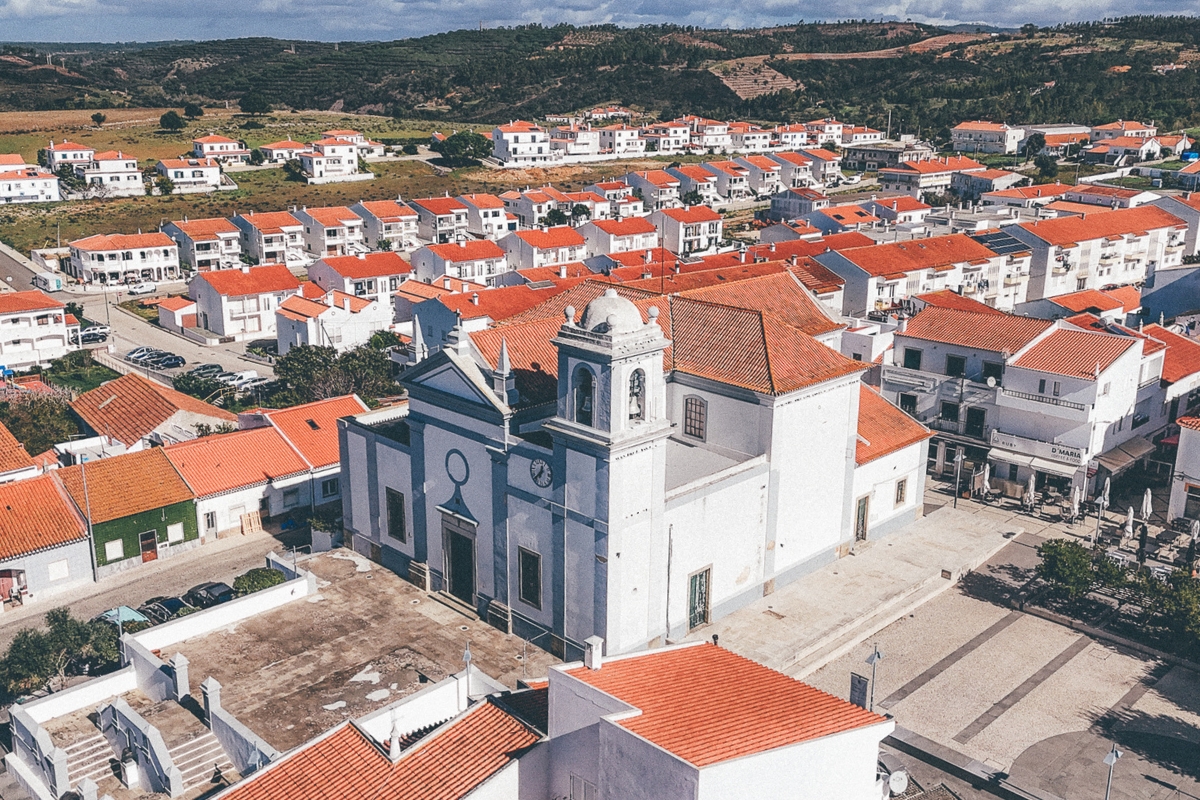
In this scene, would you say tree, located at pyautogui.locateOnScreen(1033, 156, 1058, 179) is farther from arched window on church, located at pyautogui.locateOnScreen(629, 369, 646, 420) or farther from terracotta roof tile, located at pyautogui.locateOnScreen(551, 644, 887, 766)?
terracotta roof tile, located at pyautogui.locateOnScreen(551, 644, 887, 766)

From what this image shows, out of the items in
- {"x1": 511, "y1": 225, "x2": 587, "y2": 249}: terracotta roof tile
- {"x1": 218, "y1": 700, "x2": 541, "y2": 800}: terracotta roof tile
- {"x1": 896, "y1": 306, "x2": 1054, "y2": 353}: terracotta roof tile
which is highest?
{"x1": 896, "y1": 306, "x2": 1054, "y2": 353}: terracotta roof tile

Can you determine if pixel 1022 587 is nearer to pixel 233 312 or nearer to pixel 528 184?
pixel 233 312

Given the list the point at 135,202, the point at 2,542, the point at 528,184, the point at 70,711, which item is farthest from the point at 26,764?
the point at 528,184

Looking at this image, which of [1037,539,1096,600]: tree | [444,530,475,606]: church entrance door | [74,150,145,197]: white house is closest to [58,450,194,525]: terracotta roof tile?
[444,530,475,606]: church entrance door

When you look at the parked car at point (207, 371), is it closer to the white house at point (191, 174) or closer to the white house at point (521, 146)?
the white house at point (191, 174)

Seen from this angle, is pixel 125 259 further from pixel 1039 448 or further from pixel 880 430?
pixel 1039 448

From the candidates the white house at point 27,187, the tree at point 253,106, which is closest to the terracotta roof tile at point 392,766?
the white house at point 27,187

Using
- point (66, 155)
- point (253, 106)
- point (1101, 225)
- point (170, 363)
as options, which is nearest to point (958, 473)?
point (1101, 225)
